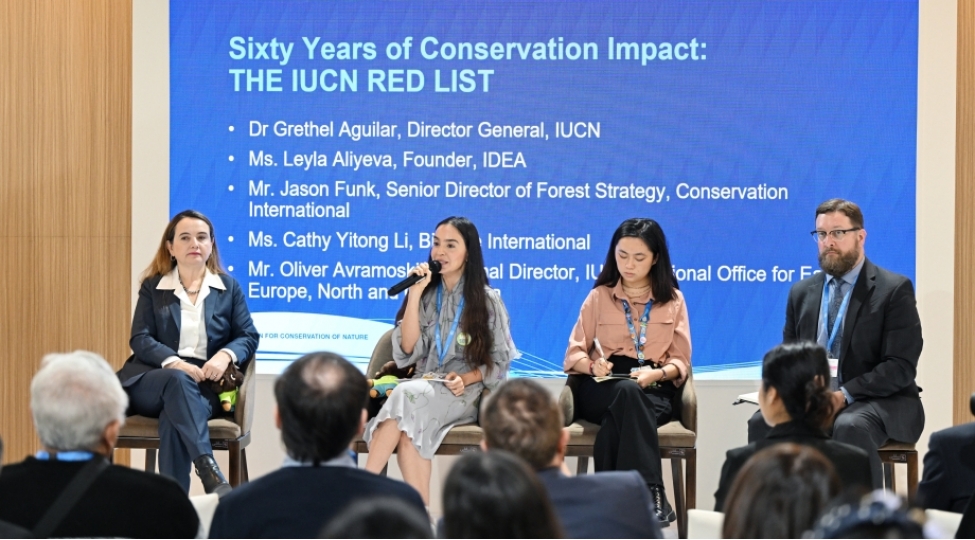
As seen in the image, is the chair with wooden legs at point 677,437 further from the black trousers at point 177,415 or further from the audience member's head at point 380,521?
the audience member's head at point 380,521

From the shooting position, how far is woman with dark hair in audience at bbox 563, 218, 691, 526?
4.61m

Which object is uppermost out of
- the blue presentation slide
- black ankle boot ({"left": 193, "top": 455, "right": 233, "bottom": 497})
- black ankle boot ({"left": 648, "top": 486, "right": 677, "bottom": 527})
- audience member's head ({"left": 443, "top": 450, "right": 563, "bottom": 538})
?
the blue presentation slide

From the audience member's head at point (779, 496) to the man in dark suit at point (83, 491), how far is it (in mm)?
1281


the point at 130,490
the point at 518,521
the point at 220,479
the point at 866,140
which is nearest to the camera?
the point at 518,521

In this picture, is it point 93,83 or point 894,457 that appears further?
point 93,83

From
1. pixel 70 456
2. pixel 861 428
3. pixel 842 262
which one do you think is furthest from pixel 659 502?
pixel 70 456

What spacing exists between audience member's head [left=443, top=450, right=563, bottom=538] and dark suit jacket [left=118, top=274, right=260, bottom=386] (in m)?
3.37

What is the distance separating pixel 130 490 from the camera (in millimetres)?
2369

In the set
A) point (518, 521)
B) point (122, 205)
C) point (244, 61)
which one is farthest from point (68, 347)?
point (518, 521)

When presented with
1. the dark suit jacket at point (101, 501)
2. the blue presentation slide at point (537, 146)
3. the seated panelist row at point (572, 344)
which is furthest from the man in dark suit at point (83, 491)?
the blue presentation slide at point (537, 146)

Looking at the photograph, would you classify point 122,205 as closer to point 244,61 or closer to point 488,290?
point 244,61

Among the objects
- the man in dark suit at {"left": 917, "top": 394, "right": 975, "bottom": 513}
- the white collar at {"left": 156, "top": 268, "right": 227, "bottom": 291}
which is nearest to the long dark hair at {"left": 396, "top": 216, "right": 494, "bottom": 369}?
the white collar at {"left": 156, "top": 268, "right": 227, "bottom": 291}

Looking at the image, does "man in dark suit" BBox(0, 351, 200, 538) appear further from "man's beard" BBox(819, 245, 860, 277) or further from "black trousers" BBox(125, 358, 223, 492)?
"man's beard" BBox(819, 245, 860, 277)

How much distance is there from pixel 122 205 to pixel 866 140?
3913 millimetres
